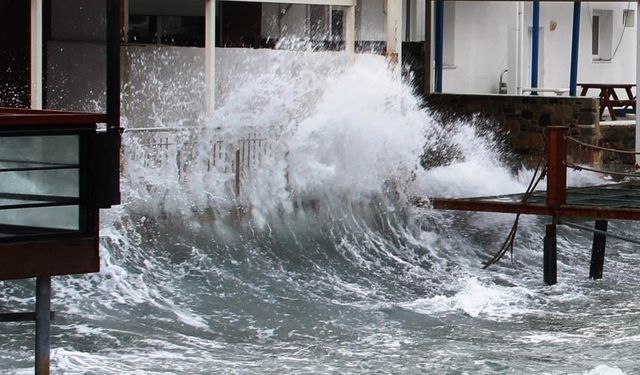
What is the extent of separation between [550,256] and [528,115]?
737 centimetres

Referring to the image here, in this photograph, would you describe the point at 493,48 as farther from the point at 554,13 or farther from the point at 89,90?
the point at 89,90

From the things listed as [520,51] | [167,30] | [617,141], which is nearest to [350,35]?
[167,30]

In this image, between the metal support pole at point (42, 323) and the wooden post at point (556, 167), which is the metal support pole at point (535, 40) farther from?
the metal support pole at point (42, 323)

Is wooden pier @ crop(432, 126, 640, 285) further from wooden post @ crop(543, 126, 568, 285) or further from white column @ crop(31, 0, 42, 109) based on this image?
white column @ crop(31, 0, 42, 109)

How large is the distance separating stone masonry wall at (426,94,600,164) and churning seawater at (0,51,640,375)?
40 cm

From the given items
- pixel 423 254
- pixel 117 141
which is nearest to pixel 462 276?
pixel 423 254

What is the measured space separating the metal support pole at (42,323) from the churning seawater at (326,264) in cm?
201

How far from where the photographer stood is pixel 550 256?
52.0ft

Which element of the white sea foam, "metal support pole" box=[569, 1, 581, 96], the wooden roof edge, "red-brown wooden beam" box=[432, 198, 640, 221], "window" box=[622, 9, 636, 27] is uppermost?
"window" box=[622, 9, 636, 27]

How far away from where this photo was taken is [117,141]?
28.5ft

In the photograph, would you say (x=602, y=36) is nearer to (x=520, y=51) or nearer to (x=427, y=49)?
(x=520, y=51)

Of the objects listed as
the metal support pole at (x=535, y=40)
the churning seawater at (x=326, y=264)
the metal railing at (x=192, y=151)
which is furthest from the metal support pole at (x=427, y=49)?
the metal railing at (x=192, y=151)

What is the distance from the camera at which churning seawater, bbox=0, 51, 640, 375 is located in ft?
40.4

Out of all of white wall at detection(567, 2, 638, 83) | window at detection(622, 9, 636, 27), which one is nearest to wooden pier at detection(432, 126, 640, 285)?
white wall at detection(567, 2, 638, 83)
